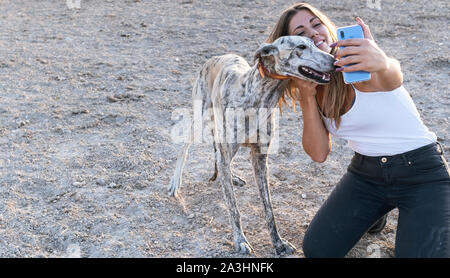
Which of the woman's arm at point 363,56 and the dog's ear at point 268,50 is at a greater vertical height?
the woman's arm at point 363,56

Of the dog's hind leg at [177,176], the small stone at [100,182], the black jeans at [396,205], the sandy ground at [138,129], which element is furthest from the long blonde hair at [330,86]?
the small stone at [100,182]

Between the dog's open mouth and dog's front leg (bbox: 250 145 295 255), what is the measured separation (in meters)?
0.66

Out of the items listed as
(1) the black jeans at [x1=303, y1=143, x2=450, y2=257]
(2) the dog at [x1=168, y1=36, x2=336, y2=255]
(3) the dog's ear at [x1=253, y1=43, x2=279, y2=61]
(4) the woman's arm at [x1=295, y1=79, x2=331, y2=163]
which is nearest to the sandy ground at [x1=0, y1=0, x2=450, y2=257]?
(2) the dog at [x1=168, y1=36, x2=336, y2=255]

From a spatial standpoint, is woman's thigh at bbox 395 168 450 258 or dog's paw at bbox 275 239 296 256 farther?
dog's paw at bbox 275 239 296 256

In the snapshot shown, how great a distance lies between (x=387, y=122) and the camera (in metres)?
2.98

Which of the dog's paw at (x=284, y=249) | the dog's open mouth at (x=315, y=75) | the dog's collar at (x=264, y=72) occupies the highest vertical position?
the dog's open mouth at (x=315, y=75)

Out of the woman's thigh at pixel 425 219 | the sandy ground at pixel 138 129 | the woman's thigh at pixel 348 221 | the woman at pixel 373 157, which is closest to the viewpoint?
the woman's thigh at pixel 425 219

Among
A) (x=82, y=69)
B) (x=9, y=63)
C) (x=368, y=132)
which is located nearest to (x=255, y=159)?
(x=368, y=132)

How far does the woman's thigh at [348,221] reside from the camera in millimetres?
3119

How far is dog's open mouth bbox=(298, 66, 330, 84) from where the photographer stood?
9.33 feet

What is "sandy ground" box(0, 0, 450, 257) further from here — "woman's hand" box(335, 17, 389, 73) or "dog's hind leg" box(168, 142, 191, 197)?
"woman's hand" box(335, 17, 389, 73)

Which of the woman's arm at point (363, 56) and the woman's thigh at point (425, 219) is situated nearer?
the woman's arm at point (363, 56)

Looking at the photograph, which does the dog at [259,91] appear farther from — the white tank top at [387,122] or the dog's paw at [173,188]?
the dog's paw at [173,188]
